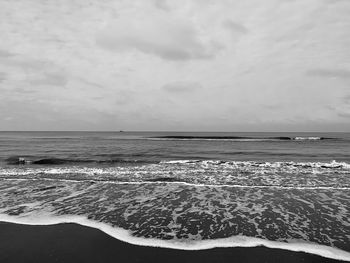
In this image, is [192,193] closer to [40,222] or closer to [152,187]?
[152,187]

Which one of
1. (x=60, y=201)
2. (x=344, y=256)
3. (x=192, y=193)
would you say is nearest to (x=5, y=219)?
(x=60, y=201)

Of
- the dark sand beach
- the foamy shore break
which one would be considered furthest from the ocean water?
the dark sand beach

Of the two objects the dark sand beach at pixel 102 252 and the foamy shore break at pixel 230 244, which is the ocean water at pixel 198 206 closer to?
the foamy shore break at pixel 230 244

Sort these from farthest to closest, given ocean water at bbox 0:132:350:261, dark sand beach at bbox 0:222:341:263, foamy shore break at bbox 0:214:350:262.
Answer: ocean water at bbox 0:132:350:261, foamy shore break at bbox 0:214:350:262, dark sand beach at bbox 0:222:341:263

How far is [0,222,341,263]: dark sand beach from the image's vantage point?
590 centimetres

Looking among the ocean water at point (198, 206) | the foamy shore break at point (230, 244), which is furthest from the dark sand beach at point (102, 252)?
the ocean water at point (198, 206)

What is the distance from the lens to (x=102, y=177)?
16.6 m

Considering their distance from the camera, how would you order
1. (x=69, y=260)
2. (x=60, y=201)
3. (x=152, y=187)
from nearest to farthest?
(x=69, y=260) → (x=60, y=201) → (x=152, y=187)

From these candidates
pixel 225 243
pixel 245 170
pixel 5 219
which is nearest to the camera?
pixel 225 243

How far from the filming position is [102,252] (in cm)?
625

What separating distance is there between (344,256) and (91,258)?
603cm

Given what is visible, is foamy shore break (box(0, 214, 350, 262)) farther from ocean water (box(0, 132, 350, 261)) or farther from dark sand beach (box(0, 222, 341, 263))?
dark sand beach (box(0, 222, 341, 263))

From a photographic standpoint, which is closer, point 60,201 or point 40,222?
point 40,222

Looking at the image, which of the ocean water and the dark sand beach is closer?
the dark sand beach
